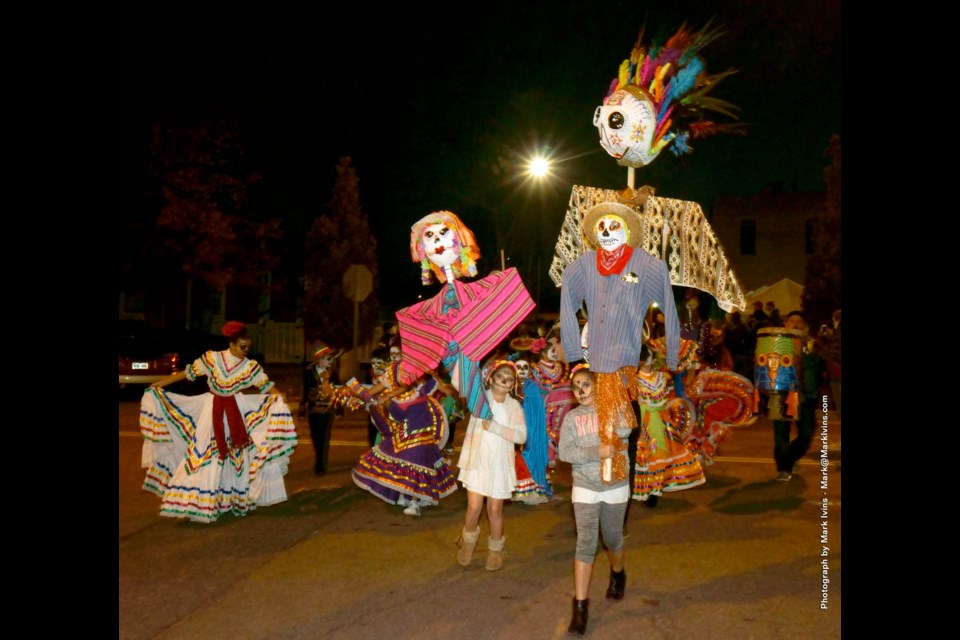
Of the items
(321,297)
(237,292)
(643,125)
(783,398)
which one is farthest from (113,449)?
(237,292)

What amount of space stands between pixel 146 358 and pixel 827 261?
51.8ft

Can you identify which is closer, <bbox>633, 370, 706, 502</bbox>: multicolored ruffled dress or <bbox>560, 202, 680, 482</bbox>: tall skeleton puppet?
<bbox>560, 202, 680, 482</bbox>: tall skeleton puppet

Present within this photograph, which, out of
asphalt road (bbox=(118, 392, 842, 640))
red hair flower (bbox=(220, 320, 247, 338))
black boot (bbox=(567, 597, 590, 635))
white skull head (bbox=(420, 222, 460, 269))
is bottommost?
asphalt road (bbox=(118, 392, 842, 640))

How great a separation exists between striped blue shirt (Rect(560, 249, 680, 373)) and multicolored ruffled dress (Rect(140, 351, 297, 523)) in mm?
3327

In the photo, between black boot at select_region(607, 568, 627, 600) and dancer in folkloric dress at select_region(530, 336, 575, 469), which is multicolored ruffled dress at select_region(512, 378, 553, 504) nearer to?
dancer in folkloric dress at select_region(530, 336, 575, 469)

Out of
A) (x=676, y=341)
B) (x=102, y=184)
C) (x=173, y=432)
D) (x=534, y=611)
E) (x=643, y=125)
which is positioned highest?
(x=643, y=125)

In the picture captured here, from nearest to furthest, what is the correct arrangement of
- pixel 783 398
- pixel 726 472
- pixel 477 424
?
pixel 477 424, pixel 783 398, pixel 726 472

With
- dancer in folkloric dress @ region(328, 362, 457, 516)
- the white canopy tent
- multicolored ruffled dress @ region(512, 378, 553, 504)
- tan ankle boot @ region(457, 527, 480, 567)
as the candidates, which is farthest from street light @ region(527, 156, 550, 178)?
tan ankle boot @ region(457, 527, 480, 567)

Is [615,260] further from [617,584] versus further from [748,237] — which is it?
[748,237]

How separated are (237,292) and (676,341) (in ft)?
93.3

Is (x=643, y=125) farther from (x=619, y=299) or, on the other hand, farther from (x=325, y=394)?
(x=325, y=394)

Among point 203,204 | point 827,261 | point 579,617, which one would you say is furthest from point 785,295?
point 579,617

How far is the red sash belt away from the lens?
7.58m

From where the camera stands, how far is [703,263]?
856cm
